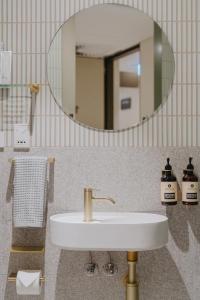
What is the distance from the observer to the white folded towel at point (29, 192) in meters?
2.14

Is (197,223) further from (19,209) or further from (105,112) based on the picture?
(19,209)

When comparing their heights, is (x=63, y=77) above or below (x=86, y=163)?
above

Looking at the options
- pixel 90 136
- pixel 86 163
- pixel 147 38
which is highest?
pixel 147 38

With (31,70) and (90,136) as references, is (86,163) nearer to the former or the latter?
(90,136)

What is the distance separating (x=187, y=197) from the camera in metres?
2.15

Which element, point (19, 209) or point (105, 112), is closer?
point (19, 209)

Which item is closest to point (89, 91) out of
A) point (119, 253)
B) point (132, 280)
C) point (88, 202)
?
point (88, 202)

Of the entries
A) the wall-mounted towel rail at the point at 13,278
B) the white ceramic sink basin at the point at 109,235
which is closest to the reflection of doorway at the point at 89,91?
the white ceramic sink basin at the point at 109,235

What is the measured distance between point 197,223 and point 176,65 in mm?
820

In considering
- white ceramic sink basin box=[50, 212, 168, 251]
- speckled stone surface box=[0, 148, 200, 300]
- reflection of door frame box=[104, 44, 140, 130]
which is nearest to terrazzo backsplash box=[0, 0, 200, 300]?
speckled stone surface box=[0, 148, 200, 300]

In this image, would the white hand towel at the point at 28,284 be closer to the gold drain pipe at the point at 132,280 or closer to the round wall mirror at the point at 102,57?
the gold drain pipe at the point at 132,280

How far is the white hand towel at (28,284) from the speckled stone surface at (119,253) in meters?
0.13

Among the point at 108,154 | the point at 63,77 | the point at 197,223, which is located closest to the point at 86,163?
the point at 108,154

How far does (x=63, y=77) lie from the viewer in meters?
2.26
